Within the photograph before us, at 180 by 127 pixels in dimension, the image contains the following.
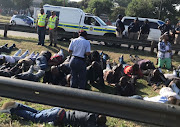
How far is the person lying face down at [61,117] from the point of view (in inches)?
151

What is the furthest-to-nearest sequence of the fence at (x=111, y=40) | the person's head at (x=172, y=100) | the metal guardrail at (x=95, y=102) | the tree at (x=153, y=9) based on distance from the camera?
the tree at (x=153, y=9) < the fence at (x=111, y=40) < the person's head at (x=172, y=100) < the metal guardrail at (x=95, y=102)

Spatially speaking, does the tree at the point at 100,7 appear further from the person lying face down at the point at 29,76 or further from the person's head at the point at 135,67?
the person lying face down at the point at 29,76

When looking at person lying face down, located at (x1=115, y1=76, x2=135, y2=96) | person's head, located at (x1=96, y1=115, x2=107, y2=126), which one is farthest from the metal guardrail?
person lying face down, located at (x1=115, y1=76, x2=135, y2=96)

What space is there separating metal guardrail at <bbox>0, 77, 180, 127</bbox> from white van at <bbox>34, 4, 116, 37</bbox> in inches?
466

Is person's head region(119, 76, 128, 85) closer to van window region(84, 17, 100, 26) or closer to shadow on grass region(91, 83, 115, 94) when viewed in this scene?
shadow on grass region(91, 83, 115, 94)

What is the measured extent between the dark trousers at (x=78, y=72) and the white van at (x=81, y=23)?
9129 mm

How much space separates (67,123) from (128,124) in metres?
1.36

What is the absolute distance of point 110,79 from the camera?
278 inches

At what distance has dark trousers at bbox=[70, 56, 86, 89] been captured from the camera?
550cm

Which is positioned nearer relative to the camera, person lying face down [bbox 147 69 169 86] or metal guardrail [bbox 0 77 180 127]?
metal guardrail [bbox 0 77 180 127]

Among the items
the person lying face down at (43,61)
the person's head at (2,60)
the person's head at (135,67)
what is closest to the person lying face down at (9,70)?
the person's head at (2,60)

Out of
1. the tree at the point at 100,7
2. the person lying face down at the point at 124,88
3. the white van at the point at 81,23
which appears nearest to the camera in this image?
the person lying face down at the point at 124,88

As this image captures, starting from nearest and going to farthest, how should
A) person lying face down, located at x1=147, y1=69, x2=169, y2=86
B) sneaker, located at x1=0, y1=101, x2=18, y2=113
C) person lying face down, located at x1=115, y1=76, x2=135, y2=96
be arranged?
sneaker, located at x1=0, y1=101, x2=18, y2=113 < person lying face down, located at x1=115, y1=76, x2=135, y2=96 < person lying face down, located at x1=147, y1=69, x2=169, y2=86

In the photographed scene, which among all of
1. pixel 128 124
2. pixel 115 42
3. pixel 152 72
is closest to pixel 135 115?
pixel 128 124
